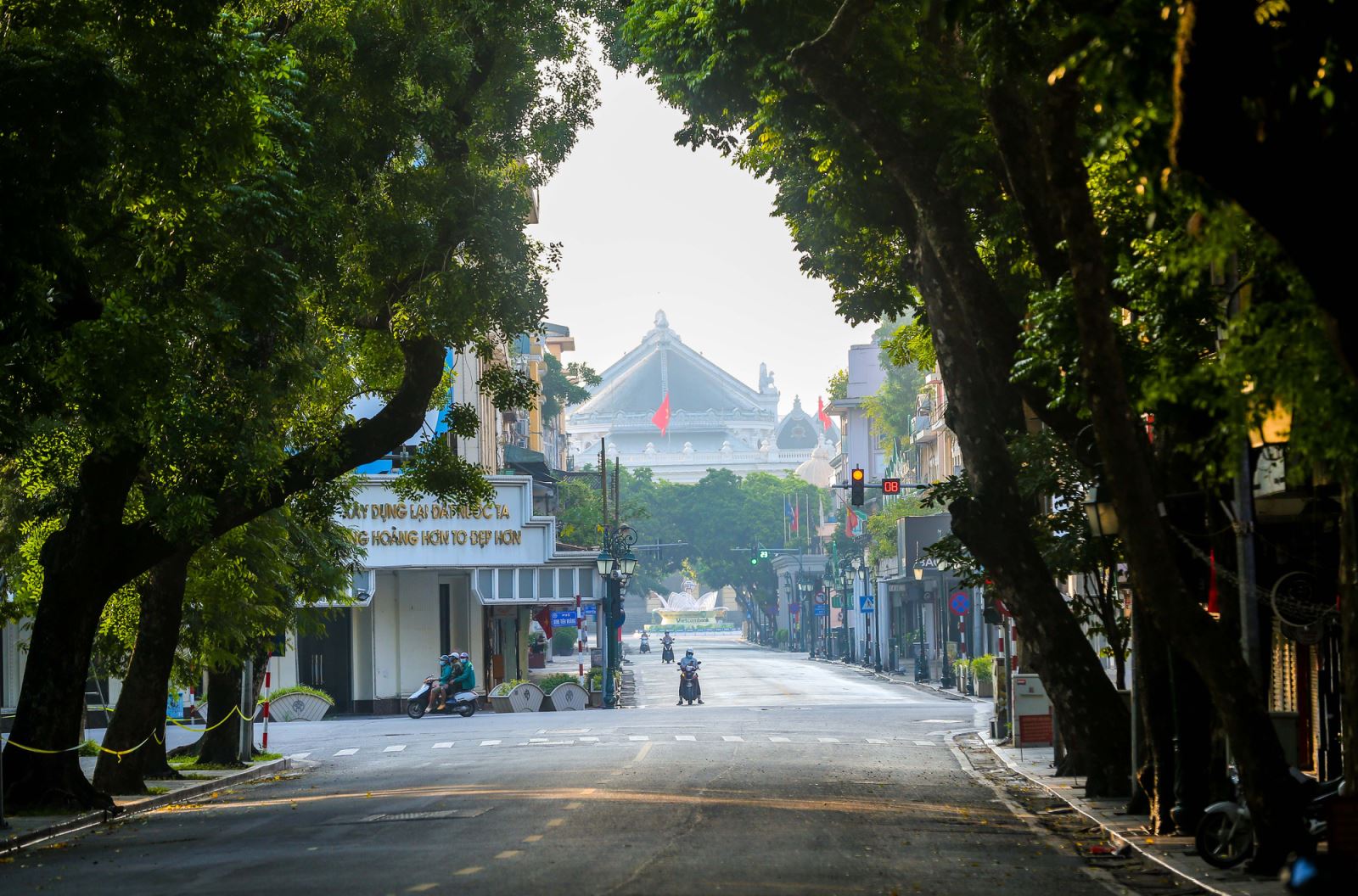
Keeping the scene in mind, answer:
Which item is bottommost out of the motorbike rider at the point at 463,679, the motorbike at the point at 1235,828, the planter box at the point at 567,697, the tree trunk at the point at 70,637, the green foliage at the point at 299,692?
the planter box at the point at 567,697

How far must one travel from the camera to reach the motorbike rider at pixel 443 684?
5019 centimetres

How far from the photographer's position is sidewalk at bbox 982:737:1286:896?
1208 centimetres

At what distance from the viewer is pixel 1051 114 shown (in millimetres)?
14352

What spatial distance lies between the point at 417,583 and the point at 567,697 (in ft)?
25.3

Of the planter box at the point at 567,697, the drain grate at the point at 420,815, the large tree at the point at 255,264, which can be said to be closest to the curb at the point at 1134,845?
the drain grate at the point at 420,815

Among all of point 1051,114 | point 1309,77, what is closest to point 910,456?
point 1051,114

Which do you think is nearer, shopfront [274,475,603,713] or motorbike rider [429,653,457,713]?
motorbike rider [429,653,457,713]

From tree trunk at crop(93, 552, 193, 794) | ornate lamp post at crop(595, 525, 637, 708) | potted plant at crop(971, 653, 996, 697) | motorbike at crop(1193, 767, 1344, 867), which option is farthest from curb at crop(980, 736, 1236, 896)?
ornate lamp post at crop(595, 525, 637, 708)

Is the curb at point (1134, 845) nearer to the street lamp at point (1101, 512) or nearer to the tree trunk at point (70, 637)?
the street lamp at point (1101, 512)

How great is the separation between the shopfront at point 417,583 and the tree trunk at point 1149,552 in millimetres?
42229

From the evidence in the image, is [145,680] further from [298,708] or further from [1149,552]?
[298,708]

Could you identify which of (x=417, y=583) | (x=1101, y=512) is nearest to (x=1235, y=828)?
(x=1101, y=512)

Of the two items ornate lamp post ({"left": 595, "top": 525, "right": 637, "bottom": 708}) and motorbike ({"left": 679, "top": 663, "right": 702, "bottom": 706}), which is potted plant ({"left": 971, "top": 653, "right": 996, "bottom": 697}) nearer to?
motorbike ({"left": 679, "top": 663, "right": 702, "bottom": 706})

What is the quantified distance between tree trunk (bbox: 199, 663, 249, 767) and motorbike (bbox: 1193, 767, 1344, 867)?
19.4 m
